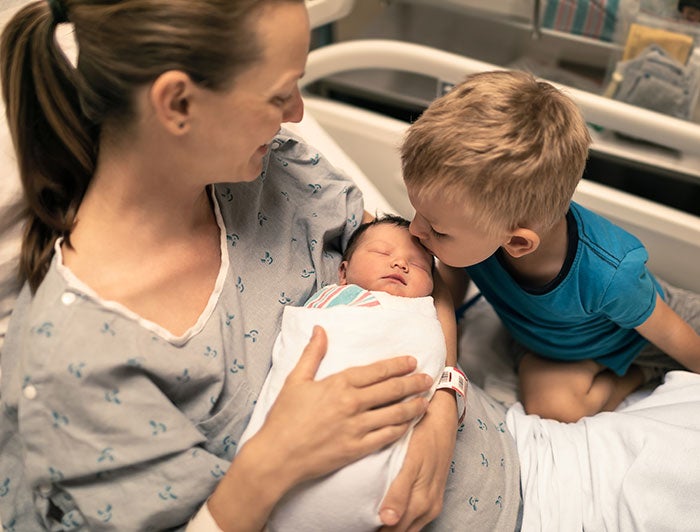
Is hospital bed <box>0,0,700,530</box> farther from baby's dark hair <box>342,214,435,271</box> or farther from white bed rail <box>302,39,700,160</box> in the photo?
baby's dark hair <box>342,214,435,271</box>

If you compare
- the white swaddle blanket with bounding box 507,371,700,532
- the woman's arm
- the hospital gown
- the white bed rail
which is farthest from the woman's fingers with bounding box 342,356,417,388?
the white bed rail

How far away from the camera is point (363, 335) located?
51.5 inches

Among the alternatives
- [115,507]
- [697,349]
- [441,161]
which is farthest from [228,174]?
[697,349]

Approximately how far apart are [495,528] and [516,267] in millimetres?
627

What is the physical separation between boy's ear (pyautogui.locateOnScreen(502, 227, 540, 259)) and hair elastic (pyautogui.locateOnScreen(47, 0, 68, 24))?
38.4 inches

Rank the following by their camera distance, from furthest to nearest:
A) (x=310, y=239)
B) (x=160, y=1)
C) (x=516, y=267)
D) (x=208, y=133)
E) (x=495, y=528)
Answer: (x=516, y=267) → (x=310, y=239) → (x=495, y=528) → (x=208, y=133) → (x=160, y=1)

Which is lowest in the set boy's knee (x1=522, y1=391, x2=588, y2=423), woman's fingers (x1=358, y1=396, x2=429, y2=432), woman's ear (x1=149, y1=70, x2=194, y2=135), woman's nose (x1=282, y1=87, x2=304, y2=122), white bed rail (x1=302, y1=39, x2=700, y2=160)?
boy's knee (x1=522, y1=391, x2=588, y2=423)

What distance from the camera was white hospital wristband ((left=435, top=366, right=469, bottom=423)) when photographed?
55.1 inches

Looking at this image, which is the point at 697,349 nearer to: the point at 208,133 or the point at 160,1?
the point at 208,133

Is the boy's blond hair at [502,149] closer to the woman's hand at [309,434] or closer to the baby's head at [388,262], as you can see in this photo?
the baby's head at [388,262]

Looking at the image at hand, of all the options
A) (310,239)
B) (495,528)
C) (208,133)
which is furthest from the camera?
(310,239)

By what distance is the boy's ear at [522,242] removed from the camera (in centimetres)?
147

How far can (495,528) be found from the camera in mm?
1379

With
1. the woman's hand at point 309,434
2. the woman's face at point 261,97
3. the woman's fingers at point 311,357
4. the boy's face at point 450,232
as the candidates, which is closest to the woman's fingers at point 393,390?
the woman's hand at point 309,434
